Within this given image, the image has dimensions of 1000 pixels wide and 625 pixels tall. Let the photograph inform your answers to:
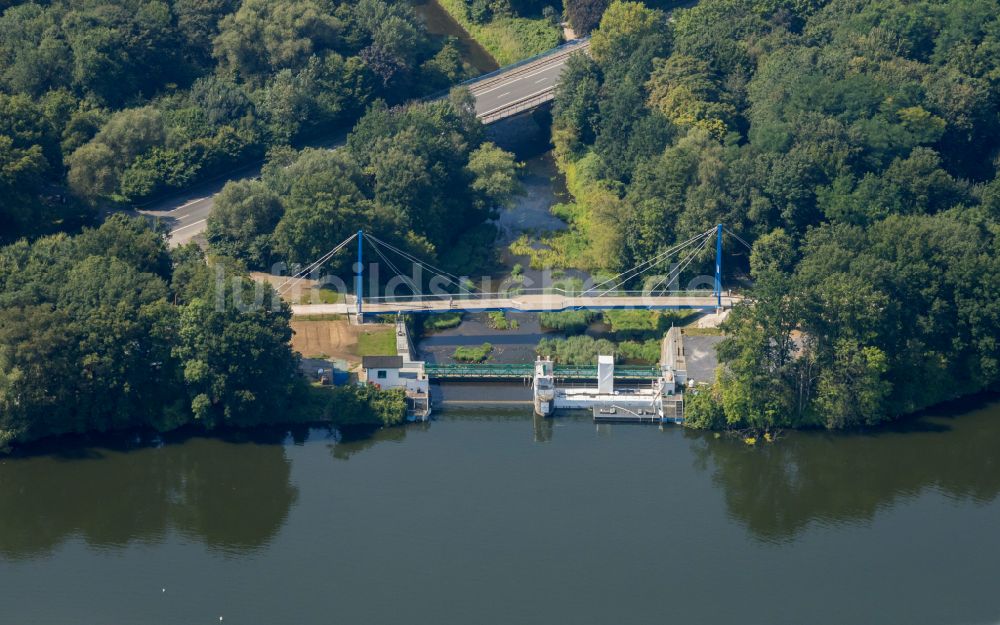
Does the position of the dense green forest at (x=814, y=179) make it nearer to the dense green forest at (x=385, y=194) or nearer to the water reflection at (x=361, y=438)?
the dense green forest at (x=385, y=194)

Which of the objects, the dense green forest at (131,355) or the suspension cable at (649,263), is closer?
the dense green forest at (131,355)

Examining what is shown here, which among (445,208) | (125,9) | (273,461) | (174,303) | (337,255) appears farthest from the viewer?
(125,9)

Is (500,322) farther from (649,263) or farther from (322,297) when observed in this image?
(322,297)

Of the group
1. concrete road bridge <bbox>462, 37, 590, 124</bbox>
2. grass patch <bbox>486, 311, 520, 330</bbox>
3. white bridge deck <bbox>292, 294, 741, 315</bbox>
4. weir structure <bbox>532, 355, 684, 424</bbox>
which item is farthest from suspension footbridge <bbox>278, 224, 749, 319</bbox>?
concrete road bridge <bbox>462, 37, 590, 124</bbox>

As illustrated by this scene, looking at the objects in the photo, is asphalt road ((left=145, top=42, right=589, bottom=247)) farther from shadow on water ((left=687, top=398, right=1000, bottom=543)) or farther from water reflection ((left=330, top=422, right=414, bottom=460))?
shadow on water ((left=687, top=398, right=1000, bottom=543))

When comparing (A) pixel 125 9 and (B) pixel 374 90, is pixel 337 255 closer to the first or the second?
(B) pixel 374 90

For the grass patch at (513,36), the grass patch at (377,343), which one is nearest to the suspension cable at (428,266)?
the grass patch at (377,343)

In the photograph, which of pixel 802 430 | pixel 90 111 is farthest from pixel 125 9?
pixel 802 430
